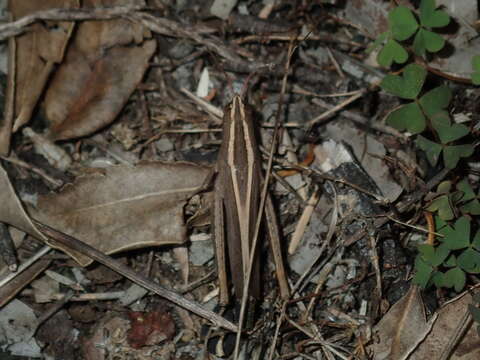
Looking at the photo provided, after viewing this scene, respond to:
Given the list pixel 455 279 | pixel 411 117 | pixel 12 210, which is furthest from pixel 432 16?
pixel 12 210

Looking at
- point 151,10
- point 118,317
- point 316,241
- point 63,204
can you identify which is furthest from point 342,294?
point 151,10

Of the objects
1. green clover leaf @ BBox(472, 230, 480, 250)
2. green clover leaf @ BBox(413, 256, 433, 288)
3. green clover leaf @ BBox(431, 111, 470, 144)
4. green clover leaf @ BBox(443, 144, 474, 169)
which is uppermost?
green clover leaf @ BBox(431, 111, 470, 144)

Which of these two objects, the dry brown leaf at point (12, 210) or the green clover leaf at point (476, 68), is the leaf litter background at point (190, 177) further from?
the green clover leaf at point (476, 68)

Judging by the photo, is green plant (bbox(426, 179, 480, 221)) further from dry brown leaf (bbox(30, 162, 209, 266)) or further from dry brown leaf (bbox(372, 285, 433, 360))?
dry brown leaf (bbox(30, 162, 209, 266))

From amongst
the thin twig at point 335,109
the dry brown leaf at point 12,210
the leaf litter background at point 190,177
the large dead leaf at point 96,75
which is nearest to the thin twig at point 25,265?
the leaf litter background at point 190,177

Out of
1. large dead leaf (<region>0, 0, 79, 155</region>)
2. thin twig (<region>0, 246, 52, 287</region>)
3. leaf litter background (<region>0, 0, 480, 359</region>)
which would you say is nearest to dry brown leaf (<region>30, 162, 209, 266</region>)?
leaf litter background (<region>0, 0, 480, 359</region>)

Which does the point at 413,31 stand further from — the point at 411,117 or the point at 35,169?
the point at 35,169
